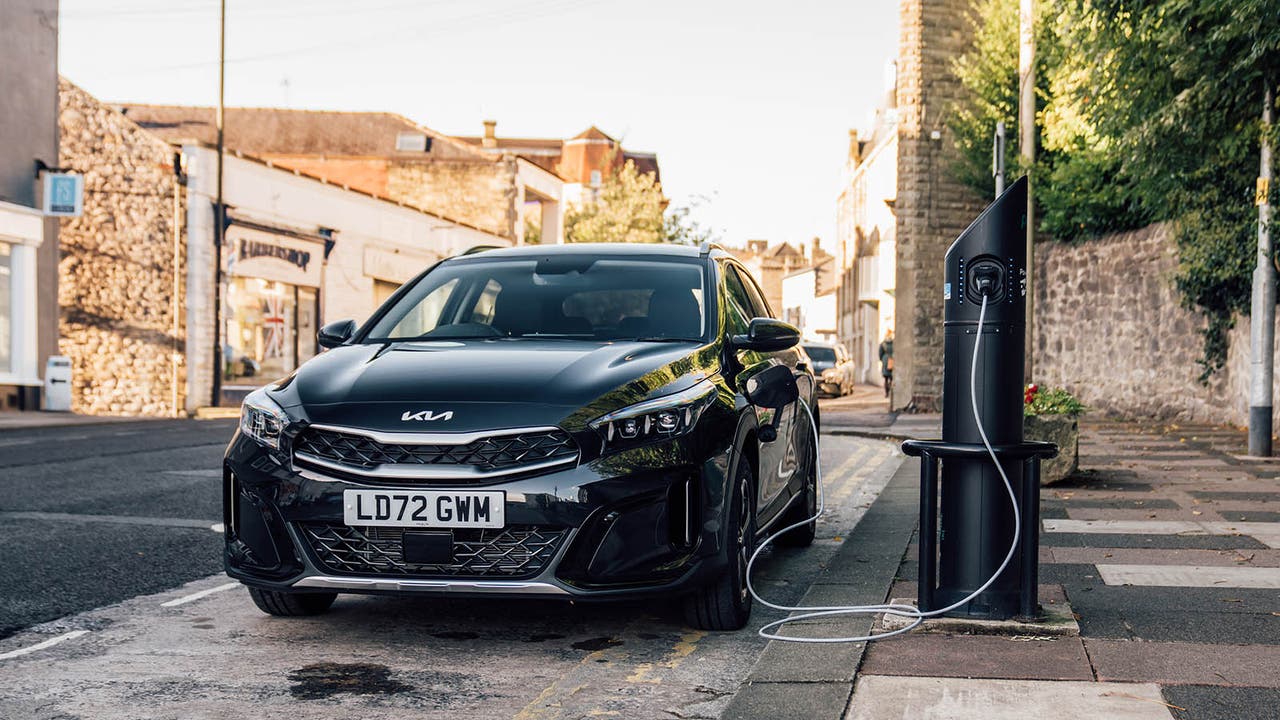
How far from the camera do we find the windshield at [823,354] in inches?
1467

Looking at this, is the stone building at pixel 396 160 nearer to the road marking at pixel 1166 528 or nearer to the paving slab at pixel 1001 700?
the road marking at pixel 1166 528

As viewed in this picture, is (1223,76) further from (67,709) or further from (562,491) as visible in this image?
(67,709)

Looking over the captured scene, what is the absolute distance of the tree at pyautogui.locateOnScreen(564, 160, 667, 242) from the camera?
58.0 metres

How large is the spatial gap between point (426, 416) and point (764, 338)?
1.74m

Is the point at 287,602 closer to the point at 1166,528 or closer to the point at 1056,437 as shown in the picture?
the point at 1166,528

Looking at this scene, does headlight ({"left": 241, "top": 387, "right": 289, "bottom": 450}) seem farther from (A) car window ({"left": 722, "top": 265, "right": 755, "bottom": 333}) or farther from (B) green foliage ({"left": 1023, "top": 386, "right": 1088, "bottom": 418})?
(B) green foliage ({"left": 1023, "top": 386, "right": 1088, "bottom": 418})

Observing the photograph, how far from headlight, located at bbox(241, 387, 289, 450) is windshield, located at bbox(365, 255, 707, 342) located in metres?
0.89

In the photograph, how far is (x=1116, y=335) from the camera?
841 inches

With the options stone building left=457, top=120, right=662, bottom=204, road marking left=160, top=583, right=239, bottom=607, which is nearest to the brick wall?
road marking left=160, top=583, right=239, bottom=607

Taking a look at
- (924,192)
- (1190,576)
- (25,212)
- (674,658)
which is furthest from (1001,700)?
(25,212)

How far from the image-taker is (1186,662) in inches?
176

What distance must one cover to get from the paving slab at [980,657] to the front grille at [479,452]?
4.25 feet

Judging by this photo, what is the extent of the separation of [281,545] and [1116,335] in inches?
740

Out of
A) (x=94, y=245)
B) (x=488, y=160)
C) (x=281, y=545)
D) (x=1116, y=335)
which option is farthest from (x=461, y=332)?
(x=488, y=160)
